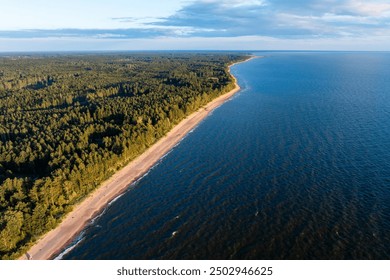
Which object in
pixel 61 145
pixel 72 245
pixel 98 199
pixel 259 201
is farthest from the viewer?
pixel 61 145

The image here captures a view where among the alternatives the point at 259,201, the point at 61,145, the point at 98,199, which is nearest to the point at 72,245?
the point at 98,199

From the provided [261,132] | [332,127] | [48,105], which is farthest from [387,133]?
[48,105]

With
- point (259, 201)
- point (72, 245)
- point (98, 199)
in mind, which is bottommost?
point (72, 245)

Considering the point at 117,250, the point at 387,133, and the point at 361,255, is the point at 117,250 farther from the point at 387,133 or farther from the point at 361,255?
the point at 387,133

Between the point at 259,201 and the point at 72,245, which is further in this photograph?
the point at 259,201

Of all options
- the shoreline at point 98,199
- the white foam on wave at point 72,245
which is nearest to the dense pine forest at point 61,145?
the shoreline at point 98,199

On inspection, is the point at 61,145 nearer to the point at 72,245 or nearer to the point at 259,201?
the point at 72,245
